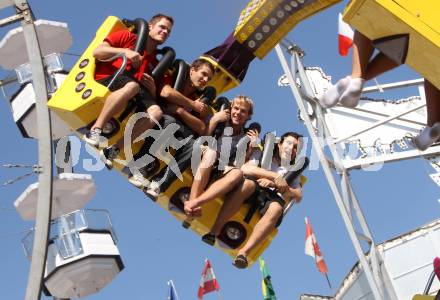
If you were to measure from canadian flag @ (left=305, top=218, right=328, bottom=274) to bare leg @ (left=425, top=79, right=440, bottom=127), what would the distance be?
1115 cm

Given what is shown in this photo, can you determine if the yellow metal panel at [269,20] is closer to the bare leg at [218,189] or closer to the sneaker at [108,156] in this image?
the bare leg at [218,189]

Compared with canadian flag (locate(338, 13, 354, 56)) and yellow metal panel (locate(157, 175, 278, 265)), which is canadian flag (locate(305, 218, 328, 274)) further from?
yellow metal panel (locate(157, 175, 278, 265))

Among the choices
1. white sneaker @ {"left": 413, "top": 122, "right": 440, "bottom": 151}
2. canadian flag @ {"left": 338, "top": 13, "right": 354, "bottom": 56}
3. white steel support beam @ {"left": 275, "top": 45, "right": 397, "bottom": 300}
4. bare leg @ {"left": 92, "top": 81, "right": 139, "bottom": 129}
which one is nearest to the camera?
white sneaker @ {"left": 413, "top": 122, "right": 440, "bottom": 151}

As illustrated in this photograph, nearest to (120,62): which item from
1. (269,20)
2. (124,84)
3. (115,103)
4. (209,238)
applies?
(124,84)

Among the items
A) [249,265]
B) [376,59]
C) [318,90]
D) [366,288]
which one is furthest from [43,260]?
[318,90]

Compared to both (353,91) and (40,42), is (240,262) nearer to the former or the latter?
(353,91)

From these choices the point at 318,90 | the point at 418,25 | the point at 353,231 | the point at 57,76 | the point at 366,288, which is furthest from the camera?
the point at 318,90

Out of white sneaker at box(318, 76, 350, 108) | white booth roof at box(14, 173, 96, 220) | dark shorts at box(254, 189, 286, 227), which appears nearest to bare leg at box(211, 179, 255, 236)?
dark shorts at box(254, 189, 286, 227)

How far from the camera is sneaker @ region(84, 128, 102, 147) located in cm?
697

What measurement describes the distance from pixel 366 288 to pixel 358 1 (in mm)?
12234

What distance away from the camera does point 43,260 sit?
24.5 ft

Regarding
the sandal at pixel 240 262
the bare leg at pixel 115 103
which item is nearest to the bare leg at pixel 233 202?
the sandal at pixel 240 262

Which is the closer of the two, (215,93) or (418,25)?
(418,25)

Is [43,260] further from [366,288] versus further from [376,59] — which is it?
[366,288]
